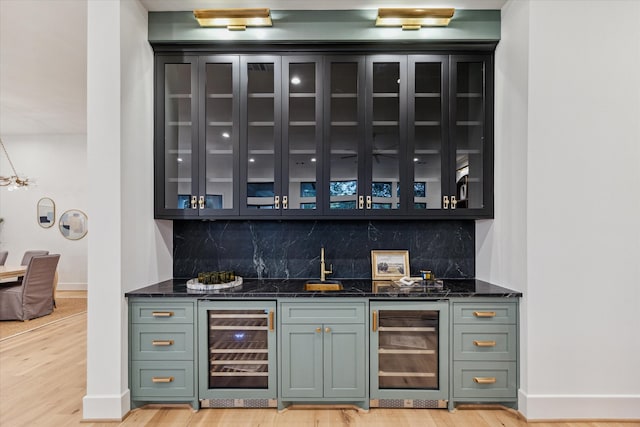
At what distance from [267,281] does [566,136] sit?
2484mm

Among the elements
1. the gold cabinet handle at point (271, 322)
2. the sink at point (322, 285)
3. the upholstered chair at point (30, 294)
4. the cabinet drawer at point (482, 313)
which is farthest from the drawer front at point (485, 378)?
the upholstered chair at point (30, 294)

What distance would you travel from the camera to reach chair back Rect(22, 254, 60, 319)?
15.5ft

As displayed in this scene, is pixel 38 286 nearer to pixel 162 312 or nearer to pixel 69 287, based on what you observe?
pixel 69 287

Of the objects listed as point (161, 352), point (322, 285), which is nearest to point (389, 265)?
point (322, 285)

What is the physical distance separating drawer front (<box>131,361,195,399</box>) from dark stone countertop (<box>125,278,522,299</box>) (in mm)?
497

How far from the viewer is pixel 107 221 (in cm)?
233

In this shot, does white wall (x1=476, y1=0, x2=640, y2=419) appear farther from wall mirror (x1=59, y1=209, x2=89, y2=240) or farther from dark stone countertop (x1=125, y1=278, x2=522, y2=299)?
wall mirror (x1=59, y1=209, x2=89, y2=240)

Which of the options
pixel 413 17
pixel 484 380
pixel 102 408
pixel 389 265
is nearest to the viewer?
pixel 102 408

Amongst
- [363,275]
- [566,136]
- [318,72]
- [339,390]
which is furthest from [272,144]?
[566,136]

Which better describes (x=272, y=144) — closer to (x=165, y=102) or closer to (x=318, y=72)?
(x=318, y=72)

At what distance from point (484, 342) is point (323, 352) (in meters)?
1.15

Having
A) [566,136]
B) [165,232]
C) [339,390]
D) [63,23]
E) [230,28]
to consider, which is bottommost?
[339,390]

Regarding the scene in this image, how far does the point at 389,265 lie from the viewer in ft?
9.80

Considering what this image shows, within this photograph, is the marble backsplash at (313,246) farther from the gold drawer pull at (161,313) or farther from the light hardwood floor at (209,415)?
the light hardwood floor at (209,415)
